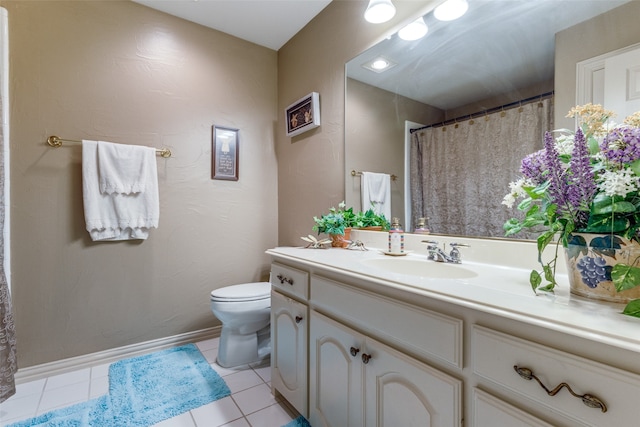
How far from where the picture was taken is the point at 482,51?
4.06ft

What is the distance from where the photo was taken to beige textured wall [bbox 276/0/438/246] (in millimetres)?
1771

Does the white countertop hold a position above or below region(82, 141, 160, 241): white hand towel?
below

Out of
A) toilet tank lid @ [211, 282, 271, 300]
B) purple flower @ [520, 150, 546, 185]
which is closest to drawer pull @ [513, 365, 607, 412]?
purple flower @ [520, 150, 546, 185]

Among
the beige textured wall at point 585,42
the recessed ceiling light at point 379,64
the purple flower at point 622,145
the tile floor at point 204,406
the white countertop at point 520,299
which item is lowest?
the tile floor at point 204,406

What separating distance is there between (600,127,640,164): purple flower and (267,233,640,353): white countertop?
314 millimetres

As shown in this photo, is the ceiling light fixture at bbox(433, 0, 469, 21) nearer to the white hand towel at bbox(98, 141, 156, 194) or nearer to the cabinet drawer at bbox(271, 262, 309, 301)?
the cabinet drawer at bbox(271, 262, 309, 301)

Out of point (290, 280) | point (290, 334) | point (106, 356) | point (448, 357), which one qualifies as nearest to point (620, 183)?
point (448, 357)

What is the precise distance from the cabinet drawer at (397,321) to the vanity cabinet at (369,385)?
0.12 ft

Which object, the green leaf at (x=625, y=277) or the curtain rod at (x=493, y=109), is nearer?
the green leaf at (x=625, y=277)

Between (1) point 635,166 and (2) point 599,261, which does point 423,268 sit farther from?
(1) point 635,166

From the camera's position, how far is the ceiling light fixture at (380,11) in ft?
4.82

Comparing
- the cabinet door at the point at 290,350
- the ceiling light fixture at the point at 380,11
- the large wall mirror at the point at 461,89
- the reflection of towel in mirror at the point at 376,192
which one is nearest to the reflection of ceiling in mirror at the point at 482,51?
the large wall mirror at the point at 461,89

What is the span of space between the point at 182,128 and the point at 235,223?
81 centimetres

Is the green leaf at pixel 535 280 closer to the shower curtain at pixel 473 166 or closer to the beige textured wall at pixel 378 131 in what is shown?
the shower curtain at pixel 473 166
